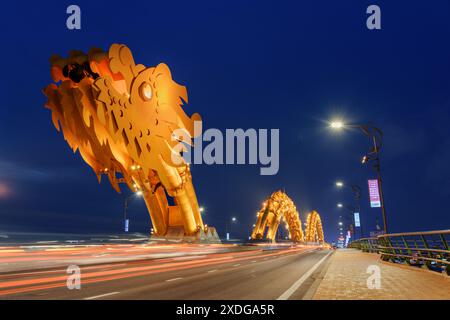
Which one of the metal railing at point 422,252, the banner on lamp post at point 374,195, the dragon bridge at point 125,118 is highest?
the dragon bridge at point 125,118

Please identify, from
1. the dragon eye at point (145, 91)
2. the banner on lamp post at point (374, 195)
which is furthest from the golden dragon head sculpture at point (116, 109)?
the banner on lamp post at point (374, 195)

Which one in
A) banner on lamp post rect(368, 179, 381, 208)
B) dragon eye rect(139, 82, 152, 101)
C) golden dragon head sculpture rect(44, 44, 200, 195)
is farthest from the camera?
dragon eye rect(139, 82, 152, 101)

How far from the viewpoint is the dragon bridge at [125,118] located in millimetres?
34781

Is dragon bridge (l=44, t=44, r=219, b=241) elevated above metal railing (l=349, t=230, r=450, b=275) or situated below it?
above

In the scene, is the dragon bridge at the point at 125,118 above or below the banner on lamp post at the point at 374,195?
above

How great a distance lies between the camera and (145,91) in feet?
128

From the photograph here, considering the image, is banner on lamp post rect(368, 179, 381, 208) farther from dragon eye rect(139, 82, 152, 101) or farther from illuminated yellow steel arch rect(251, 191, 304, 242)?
illuminated yellow steel arch rect(251, 191, 304, 242)

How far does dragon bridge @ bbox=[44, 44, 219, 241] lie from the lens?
1369 inches

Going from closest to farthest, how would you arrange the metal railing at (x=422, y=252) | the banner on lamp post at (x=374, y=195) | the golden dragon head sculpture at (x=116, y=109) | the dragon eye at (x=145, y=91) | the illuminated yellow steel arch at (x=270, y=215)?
the metal railing at (x=422, y=252)
the banner on lamp post at (x=374, y=195)
the golden dragon head sculpture at (x=116, y=109)
the dragon eye at (x=145, y=91)
the illuminated yellow steel arch at (x=270, y=215)

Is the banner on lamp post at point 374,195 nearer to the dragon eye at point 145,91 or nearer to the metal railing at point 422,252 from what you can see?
the metal railing at point 422,252

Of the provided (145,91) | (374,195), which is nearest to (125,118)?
(145,91)

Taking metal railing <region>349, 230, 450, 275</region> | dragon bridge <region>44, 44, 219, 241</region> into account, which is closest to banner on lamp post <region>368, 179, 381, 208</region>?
metal railing <region>349, 230, 450, 275</region>

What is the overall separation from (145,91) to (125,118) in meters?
4.32
